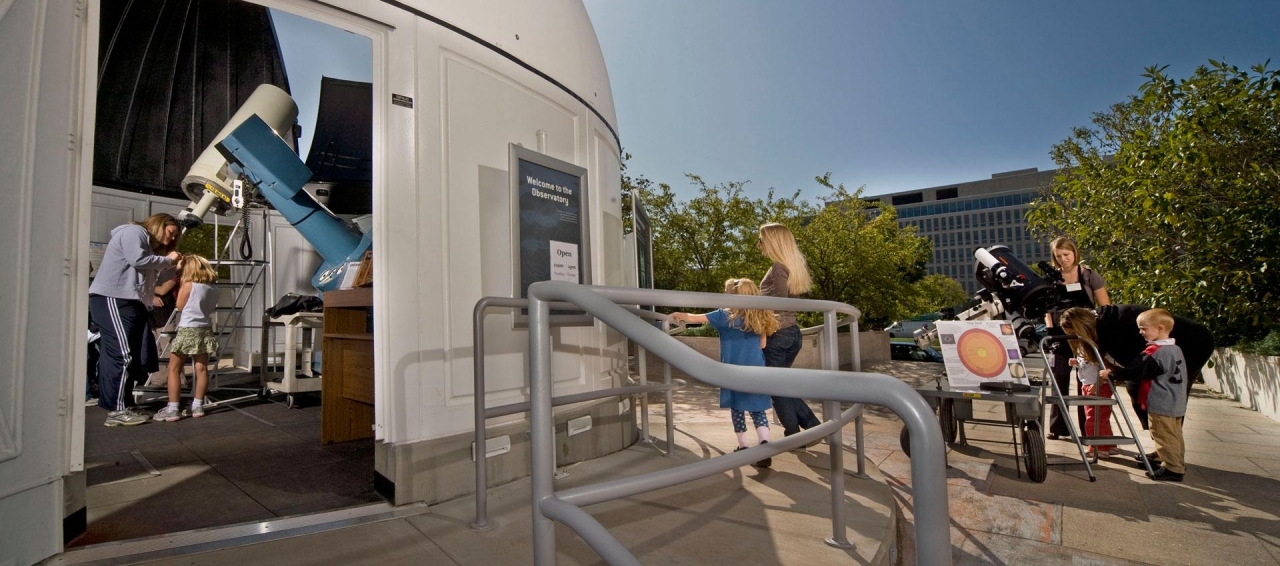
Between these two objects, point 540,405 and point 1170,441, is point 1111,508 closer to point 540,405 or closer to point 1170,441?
point 1170,441

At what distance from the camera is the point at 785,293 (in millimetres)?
4191

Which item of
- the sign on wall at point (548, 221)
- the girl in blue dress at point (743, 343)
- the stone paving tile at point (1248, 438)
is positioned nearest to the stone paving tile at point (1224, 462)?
the stone paving tile at point (1248, 438)

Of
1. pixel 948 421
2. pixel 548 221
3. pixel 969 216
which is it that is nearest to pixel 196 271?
pixel 548 221

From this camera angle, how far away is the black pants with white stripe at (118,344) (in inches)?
181

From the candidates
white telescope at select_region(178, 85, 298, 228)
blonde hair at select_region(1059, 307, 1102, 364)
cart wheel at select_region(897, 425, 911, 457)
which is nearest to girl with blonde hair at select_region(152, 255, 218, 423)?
white telescope at select_region(178, 85, 298, 228)

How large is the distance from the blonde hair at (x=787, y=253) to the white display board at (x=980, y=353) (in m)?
1.33

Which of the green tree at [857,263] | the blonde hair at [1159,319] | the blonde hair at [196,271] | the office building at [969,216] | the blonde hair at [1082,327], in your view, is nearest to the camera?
the blonde hair at [1159,319]

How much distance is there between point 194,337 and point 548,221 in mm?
3789

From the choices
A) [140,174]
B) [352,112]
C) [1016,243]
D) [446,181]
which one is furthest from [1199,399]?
[1016,243]

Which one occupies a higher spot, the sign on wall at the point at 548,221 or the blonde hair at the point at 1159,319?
the sign on wall at the point at 548,221

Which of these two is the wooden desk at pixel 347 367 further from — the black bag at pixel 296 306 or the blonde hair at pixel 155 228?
the blonde hair at pixel 155 228

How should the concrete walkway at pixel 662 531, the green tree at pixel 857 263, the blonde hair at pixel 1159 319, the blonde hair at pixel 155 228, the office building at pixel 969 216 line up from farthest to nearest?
the office building at pixel 969 216
the green tree at pixel 857 263
the blonde hair at pixel 155 228
the blonde hair at pixel 1159 319
the concrete walkway at pixel 662 531

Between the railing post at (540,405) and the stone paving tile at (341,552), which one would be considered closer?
the railing post at (540,405)

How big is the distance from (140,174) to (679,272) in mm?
12853
